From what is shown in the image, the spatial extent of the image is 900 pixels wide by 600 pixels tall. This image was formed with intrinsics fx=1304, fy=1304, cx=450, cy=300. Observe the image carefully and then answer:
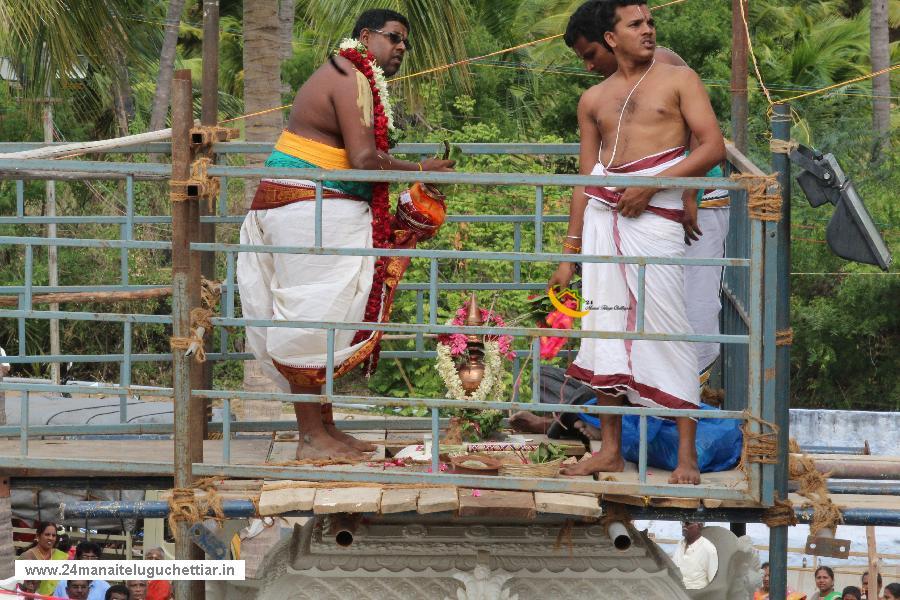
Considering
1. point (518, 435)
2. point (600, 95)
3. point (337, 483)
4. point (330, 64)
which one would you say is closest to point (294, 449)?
point (337, 483)

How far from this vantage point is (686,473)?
16.4 feet

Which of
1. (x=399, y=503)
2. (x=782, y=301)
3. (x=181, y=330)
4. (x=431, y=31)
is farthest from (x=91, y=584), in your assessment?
(x=782, y=301)

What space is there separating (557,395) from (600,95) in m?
1.53

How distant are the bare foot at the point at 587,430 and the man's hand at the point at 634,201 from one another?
3.51 feet

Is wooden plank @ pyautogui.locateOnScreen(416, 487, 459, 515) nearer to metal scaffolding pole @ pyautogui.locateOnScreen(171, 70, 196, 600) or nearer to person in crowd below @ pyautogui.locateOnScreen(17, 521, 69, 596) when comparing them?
metal scaffolding pole @ pyautogui.locateOnScreen(171, 70, 196, 600)

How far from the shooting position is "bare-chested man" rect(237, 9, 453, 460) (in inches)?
206

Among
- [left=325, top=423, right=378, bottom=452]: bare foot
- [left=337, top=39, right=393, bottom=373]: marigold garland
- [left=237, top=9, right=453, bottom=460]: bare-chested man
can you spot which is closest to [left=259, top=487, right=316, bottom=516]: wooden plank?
[left=237, top=9, right=453, bottom=460]: bare-chested man

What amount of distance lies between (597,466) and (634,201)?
106 centimetres

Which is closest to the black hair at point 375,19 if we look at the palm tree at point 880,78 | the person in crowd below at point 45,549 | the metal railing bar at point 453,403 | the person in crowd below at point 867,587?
the metal railing bar at point 453,403

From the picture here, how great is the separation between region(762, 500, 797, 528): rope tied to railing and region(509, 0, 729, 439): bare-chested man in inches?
37.8

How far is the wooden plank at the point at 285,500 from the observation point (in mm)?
4883

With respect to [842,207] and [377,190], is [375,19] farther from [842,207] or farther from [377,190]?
[842,207]

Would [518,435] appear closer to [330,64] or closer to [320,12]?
[330,64]

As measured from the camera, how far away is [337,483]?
504 cm
